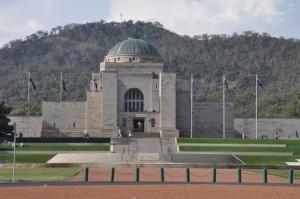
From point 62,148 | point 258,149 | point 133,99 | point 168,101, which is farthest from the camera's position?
point 133,99

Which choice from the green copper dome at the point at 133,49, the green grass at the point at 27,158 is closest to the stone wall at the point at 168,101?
the green copper dome at the point at 133,49

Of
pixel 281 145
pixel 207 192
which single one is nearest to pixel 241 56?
pixel 281 145

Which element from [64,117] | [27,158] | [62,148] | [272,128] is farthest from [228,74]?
[27,158]

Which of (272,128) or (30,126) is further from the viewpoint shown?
(272,128)

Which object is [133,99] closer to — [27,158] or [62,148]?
[62,148]

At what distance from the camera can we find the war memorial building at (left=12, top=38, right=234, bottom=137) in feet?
227

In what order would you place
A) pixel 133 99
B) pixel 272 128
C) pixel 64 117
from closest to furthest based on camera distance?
pixel 133 99 → pixel 64 117 → pixel 272 128

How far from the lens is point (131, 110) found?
71062 mm

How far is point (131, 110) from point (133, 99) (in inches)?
49.7

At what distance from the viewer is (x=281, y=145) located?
188ft

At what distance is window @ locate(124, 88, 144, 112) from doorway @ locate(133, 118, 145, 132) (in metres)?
1.44

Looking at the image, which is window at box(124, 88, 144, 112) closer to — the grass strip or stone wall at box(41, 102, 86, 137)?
stone wall at box(41, 102, 86, 137)

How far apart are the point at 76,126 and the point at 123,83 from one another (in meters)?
6.83

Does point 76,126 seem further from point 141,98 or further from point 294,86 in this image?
point 294,86
